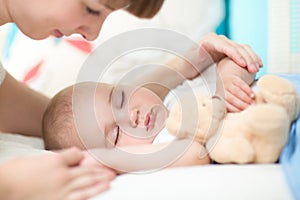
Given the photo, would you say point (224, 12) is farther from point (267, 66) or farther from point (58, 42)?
point (58, 42)

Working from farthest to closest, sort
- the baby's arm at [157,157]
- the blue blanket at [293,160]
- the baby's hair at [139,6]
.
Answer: the baby's hair at [139,6]
the baby's arm at [157,157]
the blue blanket at [293,160]

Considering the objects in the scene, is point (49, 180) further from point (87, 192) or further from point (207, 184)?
point (207, 184)

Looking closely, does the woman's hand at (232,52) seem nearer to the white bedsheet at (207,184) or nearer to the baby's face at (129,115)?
the baby's face at (129,115)

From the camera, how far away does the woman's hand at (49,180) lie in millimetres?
595

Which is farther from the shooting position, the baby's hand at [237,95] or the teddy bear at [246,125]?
the baby's hand at [237,95]

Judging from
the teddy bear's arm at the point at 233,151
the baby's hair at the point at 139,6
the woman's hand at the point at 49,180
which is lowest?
the woman's hand at the point at 49,180

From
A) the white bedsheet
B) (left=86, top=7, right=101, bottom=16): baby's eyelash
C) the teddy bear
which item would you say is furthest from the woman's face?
the white bedsheet

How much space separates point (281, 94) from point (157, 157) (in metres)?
0.21

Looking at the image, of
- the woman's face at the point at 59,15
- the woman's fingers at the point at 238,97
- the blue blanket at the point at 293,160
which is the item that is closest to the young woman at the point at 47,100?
the woman's face at the point at 59,15

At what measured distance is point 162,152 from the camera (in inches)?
28.7

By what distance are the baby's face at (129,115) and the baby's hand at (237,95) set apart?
0.15 meters

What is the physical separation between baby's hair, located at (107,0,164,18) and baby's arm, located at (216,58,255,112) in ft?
0.62

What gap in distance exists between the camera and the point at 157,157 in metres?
0.72

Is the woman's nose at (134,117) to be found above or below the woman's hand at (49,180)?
below
